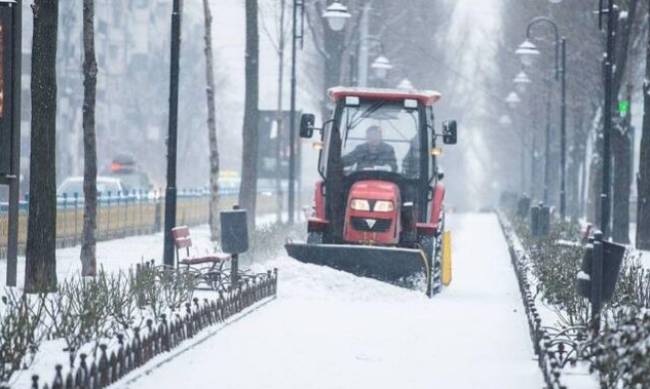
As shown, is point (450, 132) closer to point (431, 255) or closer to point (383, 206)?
point (383, 206)

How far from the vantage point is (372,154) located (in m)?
25.2

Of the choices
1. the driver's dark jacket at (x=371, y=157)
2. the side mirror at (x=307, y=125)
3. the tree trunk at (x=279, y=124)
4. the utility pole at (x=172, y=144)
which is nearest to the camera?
the side mirror at (x=307, y=125)

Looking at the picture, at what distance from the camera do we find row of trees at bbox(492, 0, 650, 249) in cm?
3950

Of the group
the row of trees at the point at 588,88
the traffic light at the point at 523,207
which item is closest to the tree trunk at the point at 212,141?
the row of trees at the point at 588,88

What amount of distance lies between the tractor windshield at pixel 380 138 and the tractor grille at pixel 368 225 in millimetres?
878

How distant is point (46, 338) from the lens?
51.9 ft

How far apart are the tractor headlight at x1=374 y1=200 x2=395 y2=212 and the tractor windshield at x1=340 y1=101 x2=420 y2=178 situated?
28.8 inches

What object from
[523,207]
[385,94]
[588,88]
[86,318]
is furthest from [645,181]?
[86,318]

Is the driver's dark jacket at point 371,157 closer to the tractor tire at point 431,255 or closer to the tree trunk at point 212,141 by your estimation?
the tractor tire at point 431,255

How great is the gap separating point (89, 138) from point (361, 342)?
9.11 m

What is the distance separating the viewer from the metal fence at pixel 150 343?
11.9 metres

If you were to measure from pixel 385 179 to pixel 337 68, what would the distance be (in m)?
25.7

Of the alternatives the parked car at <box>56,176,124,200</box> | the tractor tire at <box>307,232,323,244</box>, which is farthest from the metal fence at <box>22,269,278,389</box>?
the parked car at <box>56,176,124,200</box>

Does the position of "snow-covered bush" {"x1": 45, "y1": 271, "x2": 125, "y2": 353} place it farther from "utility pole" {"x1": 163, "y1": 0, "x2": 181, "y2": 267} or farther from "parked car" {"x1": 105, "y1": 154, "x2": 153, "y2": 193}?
"parked car" {"x1": 105, "y1": 154, "x2": 153, "y2": 193}
